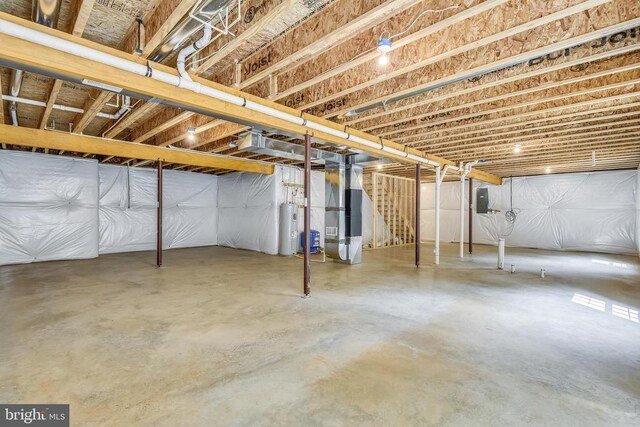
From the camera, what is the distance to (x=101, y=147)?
17.8ft

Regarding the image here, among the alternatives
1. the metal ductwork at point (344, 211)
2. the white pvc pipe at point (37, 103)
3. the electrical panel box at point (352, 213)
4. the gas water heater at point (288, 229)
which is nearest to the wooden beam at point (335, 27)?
the white pvc pipe at point (37, 103)

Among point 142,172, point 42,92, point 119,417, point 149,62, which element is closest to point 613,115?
point 149,62

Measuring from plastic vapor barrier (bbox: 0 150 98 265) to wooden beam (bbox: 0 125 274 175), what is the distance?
1.33m

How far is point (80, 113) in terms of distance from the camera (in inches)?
178

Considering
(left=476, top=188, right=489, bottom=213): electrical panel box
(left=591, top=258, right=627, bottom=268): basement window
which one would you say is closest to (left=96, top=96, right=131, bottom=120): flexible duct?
(left=591, top=258, right=627, bottom=268): basement window

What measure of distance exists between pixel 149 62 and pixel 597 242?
11.8 metres

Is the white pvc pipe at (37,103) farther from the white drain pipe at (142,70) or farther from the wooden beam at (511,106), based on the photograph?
the wooden beam at (511,106)

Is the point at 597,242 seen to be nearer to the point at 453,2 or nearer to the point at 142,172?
the point at 453,2

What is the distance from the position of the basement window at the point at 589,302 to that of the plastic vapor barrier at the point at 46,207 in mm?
9399

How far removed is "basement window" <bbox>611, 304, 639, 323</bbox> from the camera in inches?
132

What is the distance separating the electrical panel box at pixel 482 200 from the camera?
10.7 m

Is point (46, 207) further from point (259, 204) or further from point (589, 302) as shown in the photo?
point (589, 302)

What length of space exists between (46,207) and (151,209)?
236cm

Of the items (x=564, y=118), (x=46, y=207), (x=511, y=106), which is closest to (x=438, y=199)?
(x=564, y=118)
